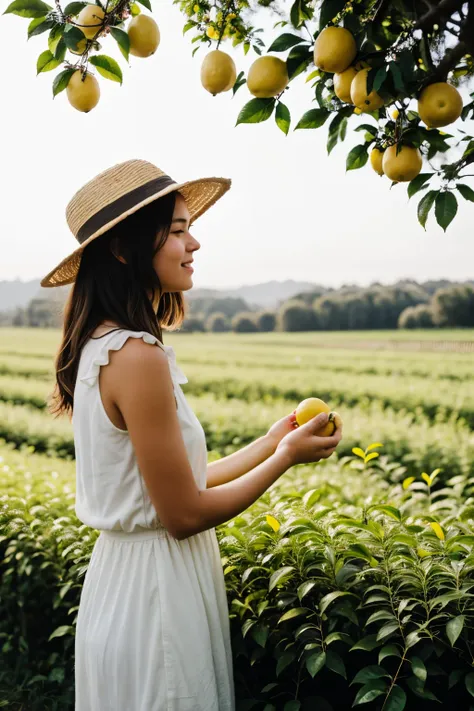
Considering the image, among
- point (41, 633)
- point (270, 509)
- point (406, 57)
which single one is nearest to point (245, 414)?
→ point (41, 633)

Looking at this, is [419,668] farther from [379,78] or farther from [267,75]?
[267,75]

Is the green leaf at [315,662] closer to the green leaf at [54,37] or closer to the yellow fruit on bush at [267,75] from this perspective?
the yellow fruit on bush at [267,75]

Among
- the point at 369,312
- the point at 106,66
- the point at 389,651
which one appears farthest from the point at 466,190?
the point at 369,312

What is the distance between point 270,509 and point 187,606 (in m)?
0.77

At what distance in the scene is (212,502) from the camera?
1312mm

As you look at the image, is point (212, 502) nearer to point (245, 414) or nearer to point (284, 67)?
point (284, 67)

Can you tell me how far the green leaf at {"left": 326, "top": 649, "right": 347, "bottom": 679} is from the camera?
1.33m

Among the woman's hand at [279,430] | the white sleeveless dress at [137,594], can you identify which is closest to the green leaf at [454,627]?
the white sleeveless dress at [137,594]

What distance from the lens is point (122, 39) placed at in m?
1.40

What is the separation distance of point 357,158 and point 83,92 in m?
0.67

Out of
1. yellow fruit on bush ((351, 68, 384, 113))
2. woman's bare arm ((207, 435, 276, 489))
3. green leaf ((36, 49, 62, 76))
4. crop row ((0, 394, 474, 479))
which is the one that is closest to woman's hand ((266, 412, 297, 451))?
woman's bare arm ((207, 435, 276, 489))

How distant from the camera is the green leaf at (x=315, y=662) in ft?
4.37

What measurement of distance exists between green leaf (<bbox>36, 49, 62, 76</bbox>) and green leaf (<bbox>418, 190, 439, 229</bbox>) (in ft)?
2.87

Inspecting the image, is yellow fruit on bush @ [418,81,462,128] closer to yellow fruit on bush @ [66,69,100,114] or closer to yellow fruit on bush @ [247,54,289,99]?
yellow fruit on bush @ [247,54,289,99]
